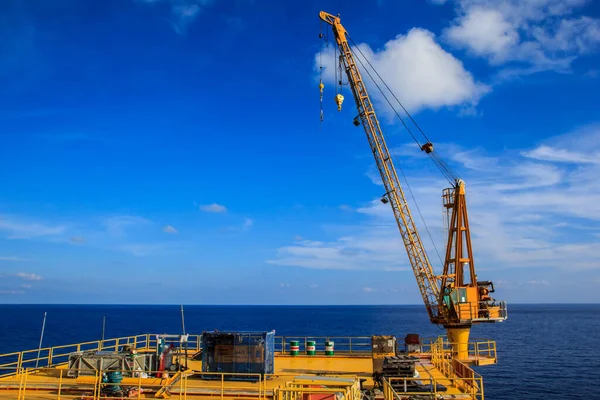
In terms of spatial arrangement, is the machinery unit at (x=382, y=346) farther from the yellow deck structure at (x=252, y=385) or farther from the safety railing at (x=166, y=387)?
the safety railing at (x=166, y=387)

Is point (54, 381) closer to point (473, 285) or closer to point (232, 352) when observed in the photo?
point (232, 352)

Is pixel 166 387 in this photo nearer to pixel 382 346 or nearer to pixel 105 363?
pixel 105 363

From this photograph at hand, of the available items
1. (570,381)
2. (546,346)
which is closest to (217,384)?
(570,381)

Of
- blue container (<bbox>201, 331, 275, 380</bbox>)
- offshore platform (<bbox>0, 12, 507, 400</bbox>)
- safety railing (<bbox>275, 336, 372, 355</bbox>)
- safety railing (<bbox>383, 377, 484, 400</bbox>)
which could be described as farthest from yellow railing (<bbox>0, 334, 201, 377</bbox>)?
safety railing (<bbox>383, 377, 484, 400</bbox>)

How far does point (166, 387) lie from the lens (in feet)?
75.0

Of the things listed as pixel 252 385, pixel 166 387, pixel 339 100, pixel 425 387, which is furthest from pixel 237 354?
pixel 339 100

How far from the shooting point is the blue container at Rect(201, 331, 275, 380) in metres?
26.0

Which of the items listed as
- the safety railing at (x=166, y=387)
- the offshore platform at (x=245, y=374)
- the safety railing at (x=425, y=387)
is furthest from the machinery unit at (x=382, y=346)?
the safety railing at (x=166, y=387)

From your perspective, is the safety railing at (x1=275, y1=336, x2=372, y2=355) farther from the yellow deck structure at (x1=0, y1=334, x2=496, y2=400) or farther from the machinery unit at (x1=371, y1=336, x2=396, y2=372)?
the yellow deck structure at (x1=0, y1=334, x2=496, y2=400)

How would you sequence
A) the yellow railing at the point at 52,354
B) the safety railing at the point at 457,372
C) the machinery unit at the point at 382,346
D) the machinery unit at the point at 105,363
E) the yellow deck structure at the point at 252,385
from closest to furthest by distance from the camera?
the yellow deck structure at the point at 252,385 → the safety railing at the point at 457,372 → the machinery unit at the point at 105,363 → the yellow railing at the point at 52,354 → the machinery unit at the point at 382,346

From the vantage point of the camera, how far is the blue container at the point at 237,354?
26.0m

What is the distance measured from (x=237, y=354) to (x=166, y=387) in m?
4.43

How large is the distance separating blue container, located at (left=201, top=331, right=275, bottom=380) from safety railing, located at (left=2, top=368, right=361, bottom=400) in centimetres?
41

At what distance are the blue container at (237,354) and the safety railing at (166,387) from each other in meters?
0.41
